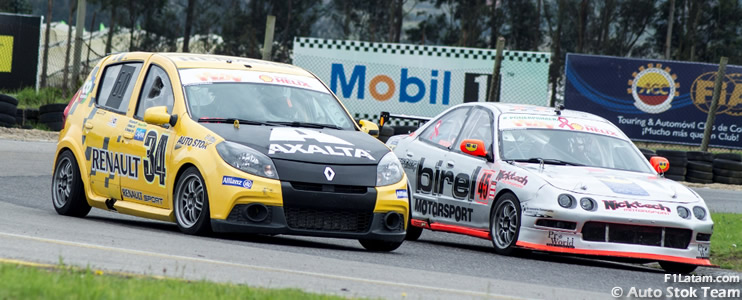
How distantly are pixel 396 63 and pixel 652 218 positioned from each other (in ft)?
52.4

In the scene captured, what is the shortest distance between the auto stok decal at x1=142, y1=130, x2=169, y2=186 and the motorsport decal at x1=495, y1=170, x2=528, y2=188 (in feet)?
9.83

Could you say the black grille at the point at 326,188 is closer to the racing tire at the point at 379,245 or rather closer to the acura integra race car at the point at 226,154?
the acura integra race car at the point at 226,154

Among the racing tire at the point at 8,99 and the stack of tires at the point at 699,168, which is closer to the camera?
the racing tire at the point at 8,99

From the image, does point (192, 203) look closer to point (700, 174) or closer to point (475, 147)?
point (475, 147)

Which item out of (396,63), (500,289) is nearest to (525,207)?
(500,289)

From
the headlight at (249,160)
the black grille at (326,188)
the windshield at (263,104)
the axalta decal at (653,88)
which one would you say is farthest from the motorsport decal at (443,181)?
the axalta decal at (653,88)

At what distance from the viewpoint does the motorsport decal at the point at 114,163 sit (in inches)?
404

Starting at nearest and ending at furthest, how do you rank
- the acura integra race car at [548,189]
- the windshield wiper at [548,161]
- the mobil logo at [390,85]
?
the acura integra race car at [548,189] < the windshield wiper at [548,161] < the mobil logo at [390,85]

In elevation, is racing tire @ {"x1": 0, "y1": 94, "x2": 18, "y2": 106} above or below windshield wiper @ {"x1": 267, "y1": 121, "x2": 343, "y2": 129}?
below

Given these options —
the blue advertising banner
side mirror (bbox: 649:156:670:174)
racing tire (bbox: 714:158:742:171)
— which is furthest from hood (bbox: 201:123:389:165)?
the blue advertising banner

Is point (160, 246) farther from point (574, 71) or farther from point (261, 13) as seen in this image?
point (261, 13)

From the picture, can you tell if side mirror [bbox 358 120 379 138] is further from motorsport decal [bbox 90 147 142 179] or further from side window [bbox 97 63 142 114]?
side window [bbox 97 63 142 114]

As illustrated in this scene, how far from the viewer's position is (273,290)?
20.6ft

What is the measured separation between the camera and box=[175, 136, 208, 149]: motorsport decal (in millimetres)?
9391
